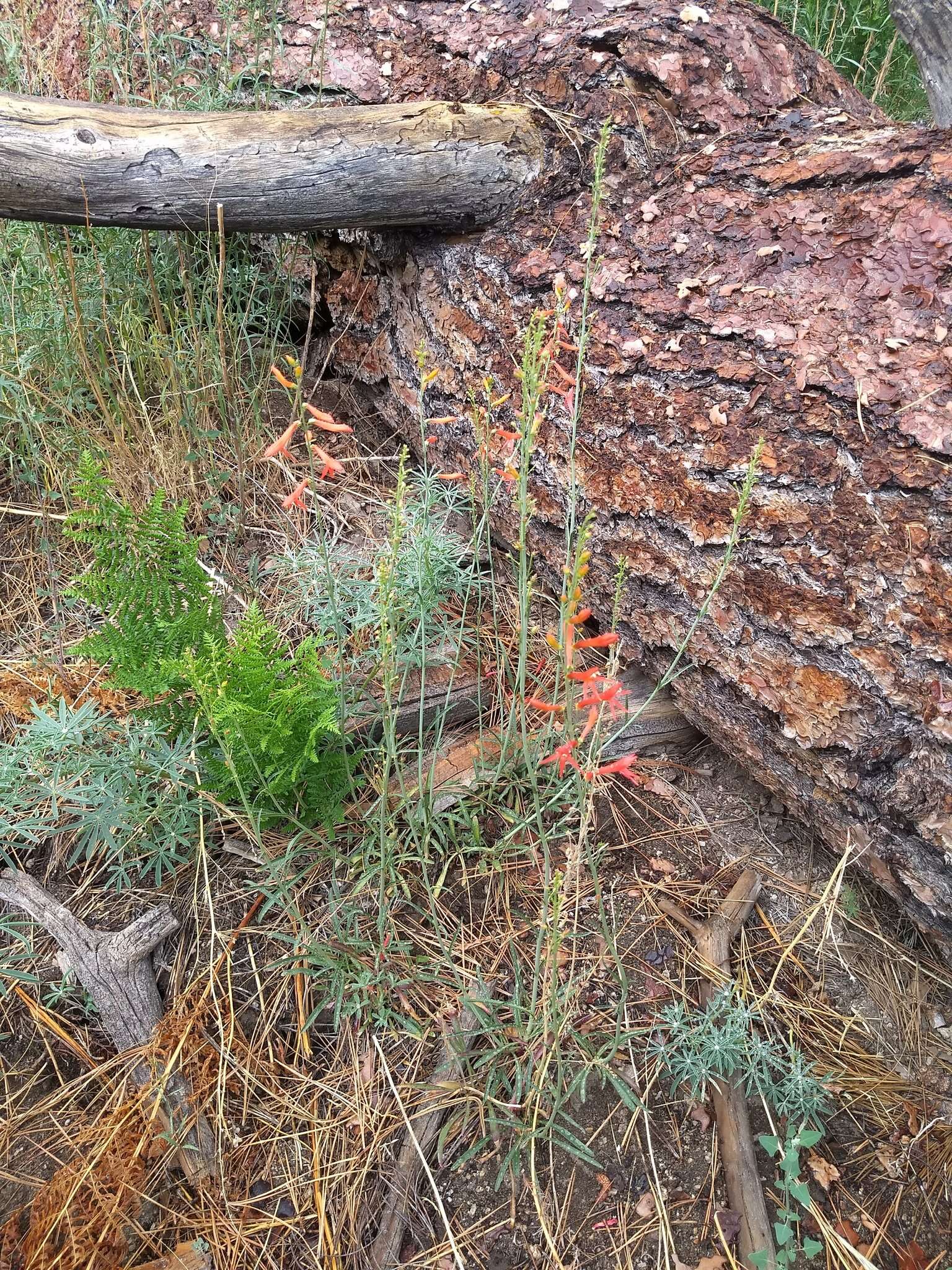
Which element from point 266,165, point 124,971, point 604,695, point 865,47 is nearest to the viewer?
point 604,695

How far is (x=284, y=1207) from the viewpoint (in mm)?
1569

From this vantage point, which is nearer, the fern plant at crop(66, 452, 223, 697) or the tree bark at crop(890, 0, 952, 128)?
the fern plant at crop(66, 452, 223, 697)

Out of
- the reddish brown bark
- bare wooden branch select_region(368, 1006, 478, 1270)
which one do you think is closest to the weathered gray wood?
the reddish brown bark

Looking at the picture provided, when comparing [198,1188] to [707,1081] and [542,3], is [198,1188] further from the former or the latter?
[542,3]

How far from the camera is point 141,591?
181 cm

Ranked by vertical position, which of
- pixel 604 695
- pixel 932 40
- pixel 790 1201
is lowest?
pixel 790 1201

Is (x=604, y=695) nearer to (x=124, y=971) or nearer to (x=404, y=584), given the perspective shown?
(x=404, y=584)

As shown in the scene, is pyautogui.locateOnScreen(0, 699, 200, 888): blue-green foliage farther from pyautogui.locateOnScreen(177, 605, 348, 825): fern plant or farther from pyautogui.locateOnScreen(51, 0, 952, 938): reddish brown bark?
pyautogui.locateOnScreen(51, 0, 952, 938): reddish brown bark

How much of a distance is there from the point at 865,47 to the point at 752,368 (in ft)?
10.2

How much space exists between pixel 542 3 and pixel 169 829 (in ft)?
8.19

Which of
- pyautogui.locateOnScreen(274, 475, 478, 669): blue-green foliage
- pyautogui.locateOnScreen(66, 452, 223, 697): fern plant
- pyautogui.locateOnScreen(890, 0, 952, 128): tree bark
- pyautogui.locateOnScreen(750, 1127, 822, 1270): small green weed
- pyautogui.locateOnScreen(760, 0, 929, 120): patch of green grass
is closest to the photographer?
pyautogui.locateOnScreen(750, 1127, 822, 1270): small green weed

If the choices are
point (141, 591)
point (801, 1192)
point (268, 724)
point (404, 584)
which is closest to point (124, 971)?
point (268, 724)

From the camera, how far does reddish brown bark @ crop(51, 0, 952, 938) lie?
1.67 m

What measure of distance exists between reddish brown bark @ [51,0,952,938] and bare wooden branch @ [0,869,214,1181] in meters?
1.30
